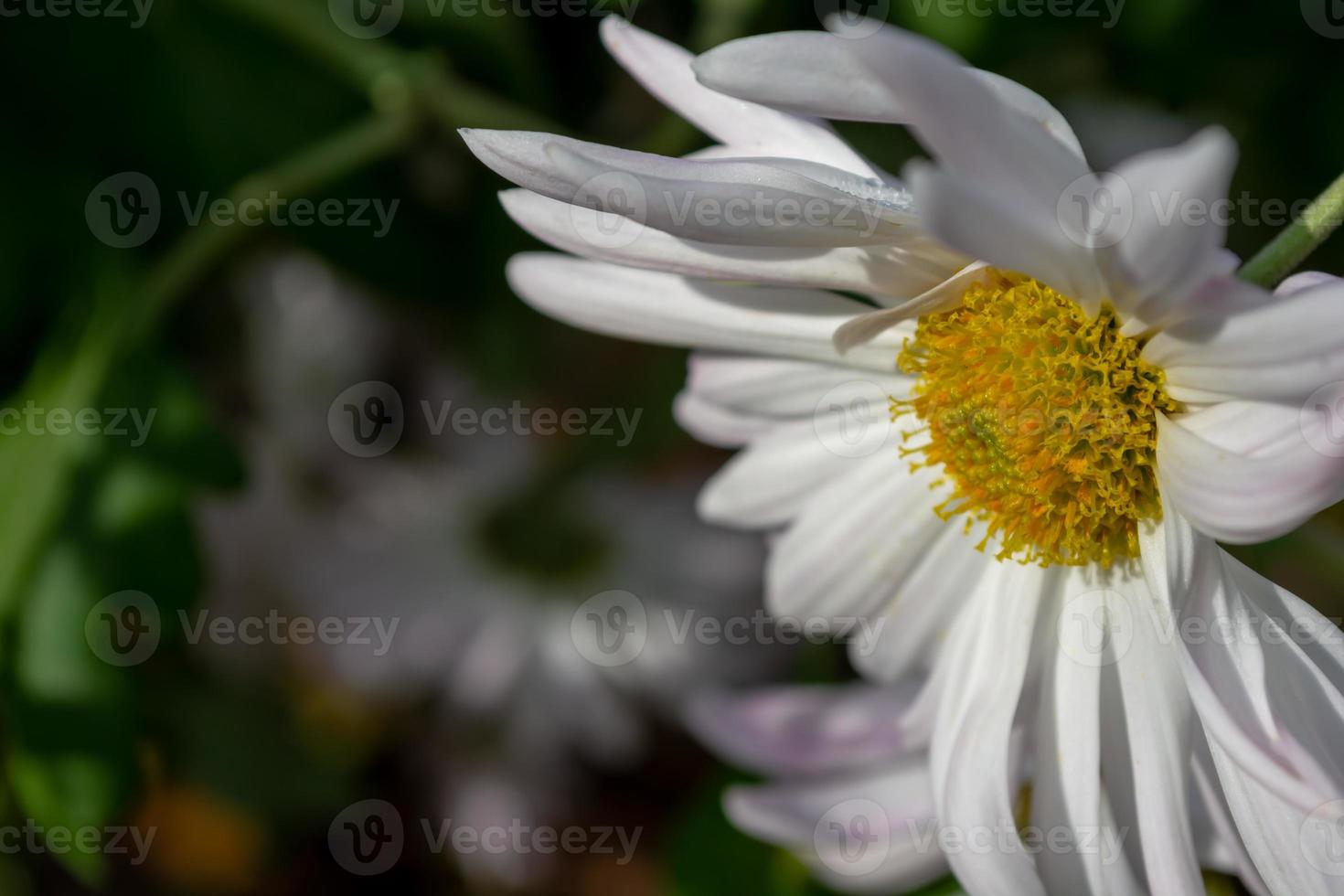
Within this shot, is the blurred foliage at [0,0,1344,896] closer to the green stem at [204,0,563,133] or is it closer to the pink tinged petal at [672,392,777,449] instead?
the green stem at [204,0,563,133]

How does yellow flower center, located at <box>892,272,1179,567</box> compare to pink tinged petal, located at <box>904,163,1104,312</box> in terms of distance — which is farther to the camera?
yellow flower center, located at <box>892,272,1179,567</box>

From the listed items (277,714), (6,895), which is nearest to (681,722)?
(277,714)

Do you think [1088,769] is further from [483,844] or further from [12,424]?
[483,844]
